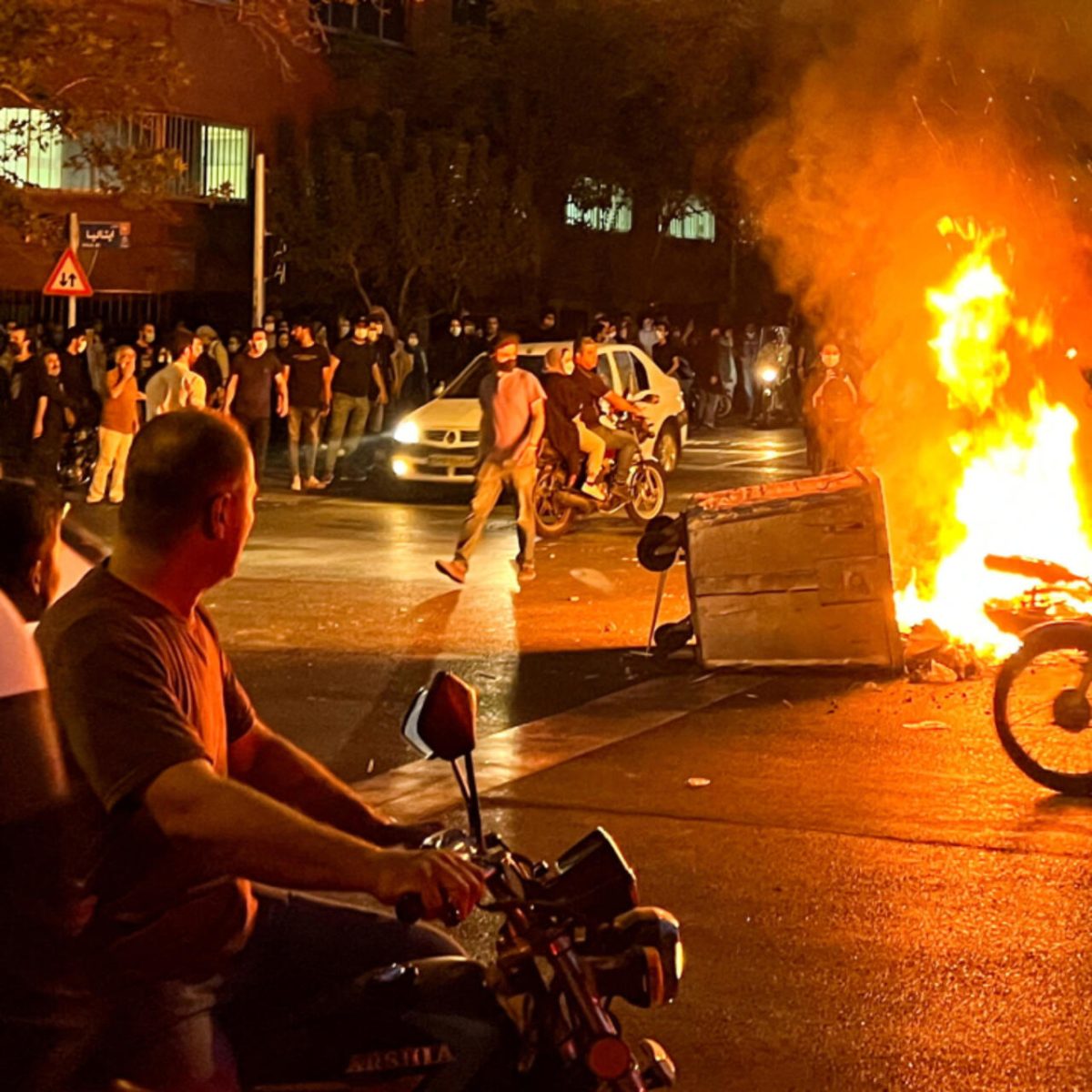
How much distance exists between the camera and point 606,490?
1838 centimetres

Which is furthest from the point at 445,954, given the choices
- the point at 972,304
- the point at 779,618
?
the point at 972,304

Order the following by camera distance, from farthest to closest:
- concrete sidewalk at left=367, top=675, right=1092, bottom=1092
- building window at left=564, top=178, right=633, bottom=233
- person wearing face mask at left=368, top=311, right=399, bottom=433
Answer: building window at left=564, top=178, right=633, bottom=233 < person wearing face mask at left=368, top=311, right=399, bottom=433 < concrete sidewalk at left=367, top=675, right=1092, bottom=1092

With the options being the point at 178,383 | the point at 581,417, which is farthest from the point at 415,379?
the point at 581,417

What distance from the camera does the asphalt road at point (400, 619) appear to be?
10055 mm

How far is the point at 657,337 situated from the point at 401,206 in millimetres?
4525

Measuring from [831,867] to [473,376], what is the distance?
52.0 feet

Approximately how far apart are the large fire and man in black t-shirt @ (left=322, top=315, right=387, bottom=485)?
1010 centimetres

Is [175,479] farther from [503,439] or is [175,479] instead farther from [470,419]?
[470,419]

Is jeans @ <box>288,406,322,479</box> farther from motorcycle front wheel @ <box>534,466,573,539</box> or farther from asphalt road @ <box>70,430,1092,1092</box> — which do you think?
asphalt road @ <box>70,430,1092,1092</box>

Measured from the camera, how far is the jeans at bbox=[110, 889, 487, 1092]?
2.94 metres

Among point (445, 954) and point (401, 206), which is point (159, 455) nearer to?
point (445, 954)

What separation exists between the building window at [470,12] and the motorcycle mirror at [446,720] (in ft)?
121

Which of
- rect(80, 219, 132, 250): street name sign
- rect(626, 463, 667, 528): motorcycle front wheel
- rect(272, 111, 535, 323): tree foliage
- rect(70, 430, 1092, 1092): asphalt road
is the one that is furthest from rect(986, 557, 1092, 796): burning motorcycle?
rect(272, 111, 535, 323): tree foliage

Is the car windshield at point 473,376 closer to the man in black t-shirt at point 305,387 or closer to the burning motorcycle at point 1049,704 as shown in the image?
the man in black t-shirt at point 305,387
